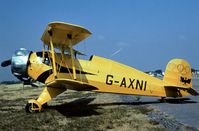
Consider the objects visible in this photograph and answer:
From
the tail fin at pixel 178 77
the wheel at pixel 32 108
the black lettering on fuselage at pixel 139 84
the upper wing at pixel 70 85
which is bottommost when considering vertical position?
the wheel at pixel 32 108

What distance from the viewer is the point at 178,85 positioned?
1443cm

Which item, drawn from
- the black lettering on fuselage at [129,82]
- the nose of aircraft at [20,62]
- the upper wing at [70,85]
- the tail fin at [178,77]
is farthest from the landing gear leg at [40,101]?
the tail fin at [178,77]

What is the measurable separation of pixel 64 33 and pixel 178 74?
A: 582cm

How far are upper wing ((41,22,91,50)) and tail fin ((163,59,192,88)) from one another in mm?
4549

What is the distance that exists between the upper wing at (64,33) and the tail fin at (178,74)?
4.55 meters

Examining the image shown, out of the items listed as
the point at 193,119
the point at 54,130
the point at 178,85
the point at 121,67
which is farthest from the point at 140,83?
the point at 54,130

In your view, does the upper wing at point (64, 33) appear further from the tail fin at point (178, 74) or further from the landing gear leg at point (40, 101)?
the tail fin at point (178, 74)

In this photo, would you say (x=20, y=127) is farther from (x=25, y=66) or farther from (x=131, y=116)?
(x=25, y=66)

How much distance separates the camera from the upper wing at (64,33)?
34.2 ft

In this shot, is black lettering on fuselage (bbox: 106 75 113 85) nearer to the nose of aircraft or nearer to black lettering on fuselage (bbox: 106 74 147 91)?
black lettering on fuselage (bbox: 106 74 147 91)

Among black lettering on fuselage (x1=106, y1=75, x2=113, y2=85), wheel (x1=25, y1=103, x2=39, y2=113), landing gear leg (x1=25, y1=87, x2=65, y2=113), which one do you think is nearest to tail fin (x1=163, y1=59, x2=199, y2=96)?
black lettering on fuselage (x1=106, y1=75, x2=113, y2=85)

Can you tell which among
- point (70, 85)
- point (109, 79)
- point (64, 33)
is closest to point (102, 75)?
point (109, 79)

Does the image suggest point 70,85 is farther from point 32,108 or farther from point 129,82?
point 129,82

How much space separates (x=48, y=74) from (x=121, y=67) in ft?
10.1
